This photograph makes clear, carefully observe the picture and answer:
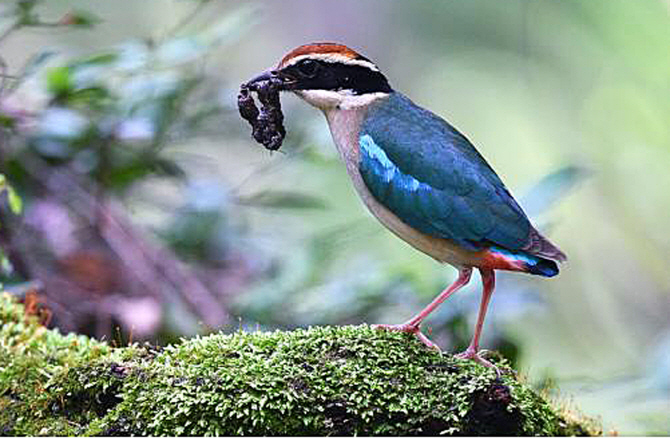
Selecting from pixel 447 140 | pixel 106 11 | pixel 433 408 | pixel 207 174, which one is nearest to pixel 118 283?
pixel 207 174

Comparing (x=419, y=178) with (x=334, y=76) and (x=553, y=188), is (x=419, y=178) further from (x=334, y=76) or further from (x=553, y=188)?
(x=553, y=188)

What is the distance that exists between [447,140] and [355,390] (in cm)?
136

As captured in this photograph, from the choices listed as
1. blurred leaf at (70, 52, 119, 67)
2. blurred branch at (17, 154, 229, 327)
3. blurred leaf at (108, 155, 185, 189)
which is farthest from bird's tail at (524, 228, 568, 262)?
blurred leaf at (108, 155, 185, 189)

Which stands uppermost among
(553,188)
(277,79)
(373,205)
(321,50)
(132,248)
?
(321,50)

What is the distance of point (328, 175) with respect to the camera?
12523mm

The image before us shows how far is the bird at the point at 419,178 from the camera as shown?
451 centimetres

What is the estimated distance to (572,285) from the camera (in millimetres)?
11062

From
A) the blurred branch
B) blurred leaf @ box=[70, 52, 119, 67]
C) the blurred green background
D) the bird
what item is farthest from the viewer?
the blurred branch

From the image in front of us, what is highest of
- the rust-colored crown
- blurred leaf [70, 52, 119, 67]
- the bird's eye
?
the rust-colored crown

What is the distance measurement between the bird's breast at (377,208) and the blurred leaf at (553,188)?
225 centimetres

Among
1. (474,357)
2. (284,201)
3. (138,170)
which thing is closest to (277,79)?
(474,357)

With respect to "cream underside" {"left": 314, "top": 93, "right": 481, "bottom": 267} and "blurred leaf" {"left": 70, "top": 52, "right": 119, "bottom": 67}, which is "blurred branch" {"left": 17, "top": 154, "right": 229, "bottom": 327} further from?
"cream underside" {"left": 314, "top": 93, "right": 481, "bottom": 267}

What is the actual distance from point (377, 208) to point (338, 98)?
23.1 inches

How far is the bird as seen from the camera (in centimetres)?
451
